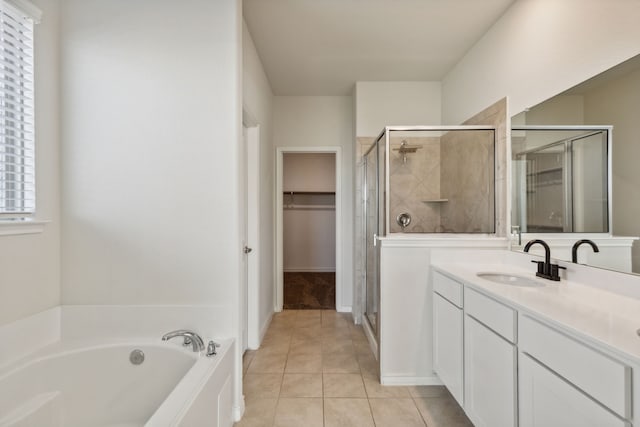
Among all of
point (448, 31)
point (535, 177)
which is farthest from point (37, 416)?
point (448, 31)

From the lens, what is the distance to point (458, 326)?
1779 mm

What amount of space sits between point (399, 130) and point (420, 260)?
108 centimetres

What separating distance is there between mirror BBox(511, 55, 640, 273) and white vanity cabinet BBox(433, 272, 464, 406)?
1.99 ft

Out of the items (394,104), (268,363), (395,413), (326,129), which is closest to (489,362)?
(395,413)

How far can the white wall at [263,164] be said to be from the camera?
98.6 inches

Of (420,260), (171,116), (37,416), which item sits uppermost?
(171,116)

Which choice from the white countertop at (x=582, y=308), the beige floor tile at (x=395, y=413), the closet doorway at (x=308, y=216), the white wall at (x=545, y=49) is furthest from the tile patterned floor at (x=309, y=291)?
the white wall at (x=545, y=49)

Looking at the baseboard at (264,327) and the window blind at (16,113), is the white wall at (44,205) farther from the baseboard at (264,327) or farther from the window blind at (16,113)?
the baseboard at (264,327)

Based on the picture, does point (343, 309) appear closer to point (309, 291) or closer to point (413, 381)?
point (309, 291)

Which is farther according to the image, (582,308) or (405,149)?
(405,149)

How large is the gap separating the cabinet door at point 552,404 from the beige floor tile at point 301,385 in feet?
4.19

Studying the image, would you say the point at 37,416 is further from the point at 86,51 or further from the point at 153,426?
the point at 86,51

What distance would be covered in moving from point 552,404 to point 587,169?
116 centimetres

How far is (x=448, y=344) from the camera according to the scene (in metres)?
1.91
